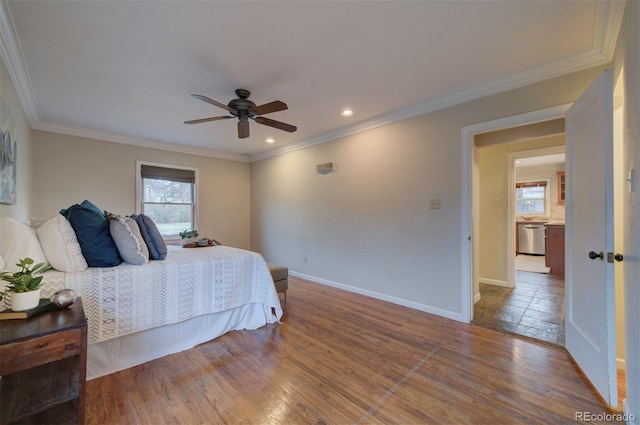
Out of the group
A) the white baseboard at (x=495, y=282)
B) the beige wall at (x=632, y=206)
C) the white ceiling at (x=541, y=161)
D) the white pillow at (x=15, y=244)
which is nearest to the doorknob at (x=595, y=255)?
the beige wall at (x=632, y=206)

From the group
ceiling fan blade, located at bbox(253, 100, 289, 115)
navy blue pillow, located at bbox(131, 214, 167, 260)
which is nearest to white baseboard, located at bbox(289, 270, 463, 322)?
navy blue pillow, located at bbox(131, 214, 167, 260)

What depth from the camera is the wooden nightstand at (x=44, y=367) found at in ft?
3.92

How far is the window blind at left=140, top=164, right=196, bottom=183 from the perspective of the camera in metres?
4.78

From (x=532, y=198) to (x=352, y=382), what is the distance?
8.58 m

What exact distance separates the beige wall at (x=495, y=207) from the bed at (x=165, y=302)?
3.53 m

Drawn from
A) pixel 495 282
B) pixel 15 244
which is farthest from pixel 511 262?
pixel 15 244

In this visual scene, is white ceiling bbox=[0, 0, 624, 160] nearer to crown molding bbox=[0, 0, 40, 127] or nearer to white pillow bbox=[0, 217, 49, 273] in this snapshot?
crown molding bbox=[0, 0, 40, 127]

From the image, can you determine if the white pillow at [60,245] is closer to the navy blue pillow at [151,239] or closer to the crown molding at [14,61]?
the navy blue pillow at [151,239]

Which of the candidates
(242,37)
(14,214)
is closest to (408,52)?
(242,37)

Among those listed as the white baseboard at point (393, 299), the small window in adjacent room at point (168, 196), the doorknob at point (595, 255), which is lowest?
the white baseboard at point (393, 299)

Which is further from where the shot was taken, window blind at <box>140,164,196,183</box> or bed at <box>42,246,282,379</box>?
window blind at <box>140,164,196,183</box>

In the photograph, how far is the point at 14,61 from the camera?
7.38 ft

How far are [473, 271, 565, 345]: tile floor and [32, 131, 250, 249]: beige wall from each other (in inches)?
188

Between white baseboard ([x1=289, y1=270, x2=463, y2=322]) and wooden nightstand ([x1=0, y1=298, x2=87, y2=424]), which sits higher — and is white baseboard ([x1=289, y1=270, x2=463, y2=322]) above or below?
below
